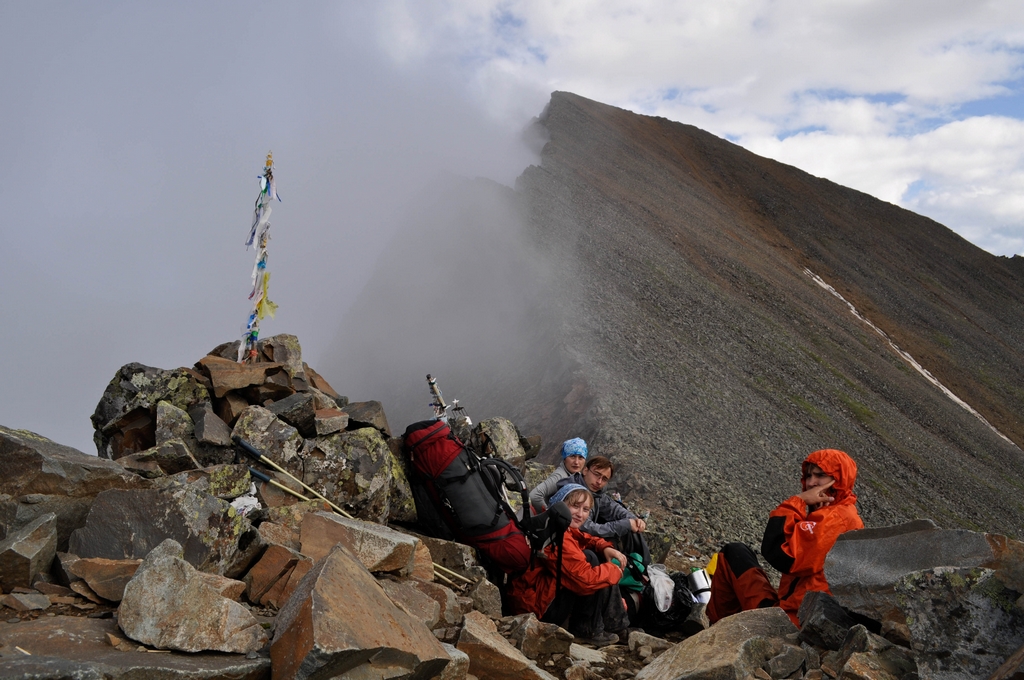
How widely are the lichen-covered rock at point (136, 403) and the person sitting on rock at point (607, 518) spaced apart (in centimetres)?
385

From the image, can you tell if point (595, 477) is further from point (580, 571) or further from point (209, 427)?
point (209, 427)

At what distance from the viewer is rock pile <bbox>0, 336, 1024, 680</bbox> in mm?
3410

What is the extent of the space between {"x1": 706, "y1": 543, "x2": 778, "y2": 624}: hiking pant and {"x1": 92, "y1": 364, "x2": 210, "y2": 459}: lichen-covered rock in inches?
201

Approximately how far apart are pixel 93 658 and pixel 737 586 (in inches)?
184

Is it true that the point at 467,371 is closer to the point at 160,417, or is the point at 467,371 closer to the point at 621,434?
the point at 621,434

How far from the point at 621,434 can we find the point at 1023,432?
101 ft

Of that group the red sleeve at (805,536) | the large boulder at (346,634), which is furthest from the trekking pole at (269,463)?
the red sleeve at (805,536)

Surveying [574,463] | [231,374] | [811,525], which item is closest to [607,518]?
[574,463]

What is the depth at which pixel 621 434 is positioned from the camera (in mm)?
12273

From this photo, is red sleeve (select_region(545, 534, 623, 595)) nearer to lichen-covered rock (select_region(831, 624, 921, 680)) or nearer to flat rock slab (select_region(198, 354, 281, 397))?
lichen-covered rock (select_region(831, 624, 921, 680))

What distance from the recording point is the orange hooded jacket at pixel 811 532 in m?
5.28

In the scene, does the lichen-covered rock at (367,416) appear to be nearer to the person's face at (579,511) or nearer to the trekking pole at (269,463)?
the trekking pole at (269,463)

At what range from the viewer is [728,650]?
4.28 meters

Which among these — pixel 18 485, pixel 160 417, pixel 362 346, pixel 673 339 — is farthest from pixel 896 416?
pixel 18 485
